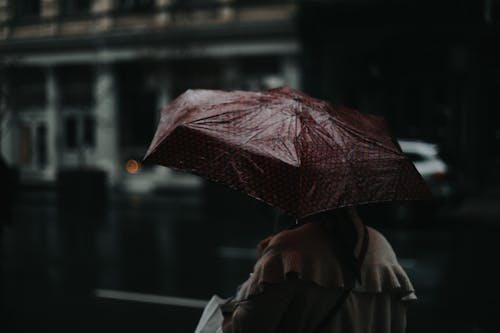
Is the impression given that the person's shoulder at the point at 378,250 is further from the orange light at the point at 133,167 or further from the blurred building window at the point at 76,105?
the blurred building window at the point at 76,105

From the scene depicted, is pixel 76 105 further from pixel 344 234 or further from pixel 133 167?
pixel 344 234

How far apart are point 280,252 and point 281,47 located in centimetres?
1799

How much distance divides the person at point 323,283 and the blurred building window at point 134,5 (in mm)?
20836

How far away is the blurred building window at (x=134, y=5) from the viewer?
21828 mm

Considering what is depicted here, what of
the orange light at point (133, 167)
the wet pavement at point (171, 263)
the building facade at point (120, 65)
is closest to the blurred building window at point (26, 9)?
the building facade at point (120, 65)

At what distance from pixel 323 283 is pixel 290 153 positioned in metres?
0.49

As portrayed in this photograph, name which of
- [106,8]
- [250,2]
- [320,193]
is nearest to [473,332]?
[320,193]

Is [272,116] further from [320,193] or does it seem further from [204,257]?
[204,257]

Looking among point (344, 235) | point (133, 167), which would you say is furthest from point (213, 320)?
point (133, 167)

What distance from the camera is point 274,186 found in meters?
2.09

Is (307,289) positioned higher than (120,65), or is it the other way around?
(120,65)

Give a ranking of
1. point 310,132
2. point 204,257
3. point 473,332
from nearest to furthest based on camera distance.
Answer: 1. point 310,132
2. point 473,332
3. point 204,257

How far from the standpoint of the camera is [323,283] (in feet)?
6.79

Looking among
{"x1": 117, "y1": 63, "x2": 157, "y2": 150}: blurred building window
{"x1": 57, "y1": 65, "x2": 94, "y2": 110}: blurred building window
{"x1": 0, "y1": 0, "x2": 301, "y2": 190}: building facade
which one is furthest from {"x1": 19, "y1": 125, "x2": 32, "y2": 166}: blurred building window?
{"x1": 117, "y1": 63, "x2": 157, "y2": 150}: blurred building window
